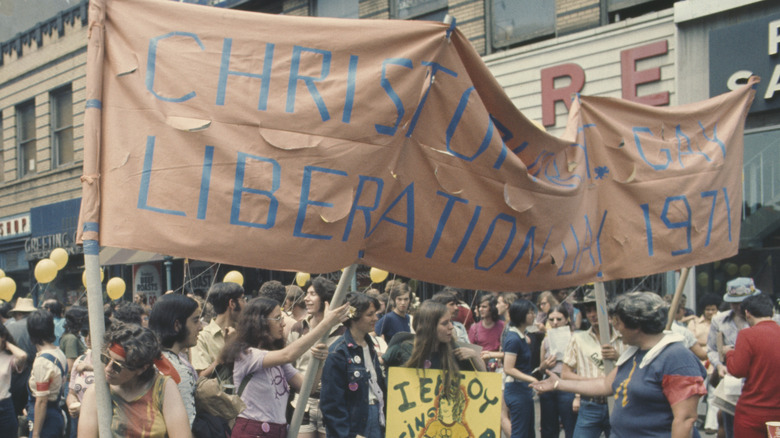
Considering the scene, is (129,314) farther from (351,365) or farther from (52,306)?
(52,306)

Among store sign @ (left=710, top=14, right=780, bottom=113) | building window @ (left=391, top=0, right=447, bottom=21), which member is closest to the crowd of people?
store sign @ (left=710, top=14, right=780, bottom=113)

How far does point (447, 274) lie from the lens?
385cm

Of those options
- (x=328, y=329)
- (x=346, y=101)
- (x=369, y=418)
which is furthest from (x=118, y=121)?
(x=369, y=418)

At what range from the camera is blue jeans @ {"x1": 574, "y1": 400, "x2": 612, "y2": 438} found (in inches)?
238

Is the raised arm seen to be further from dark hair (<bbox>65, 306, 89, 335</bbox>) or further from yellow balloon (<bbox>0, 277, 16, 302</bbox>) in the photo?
yellow balloon (<bbox>0, 277, 16, 302</bbox>)

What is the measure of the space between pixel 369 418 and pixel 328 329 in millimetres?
1768

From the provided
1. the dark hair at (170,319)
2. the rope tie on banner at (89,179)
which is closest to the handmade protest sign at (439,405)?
the dark hair at (170,319)

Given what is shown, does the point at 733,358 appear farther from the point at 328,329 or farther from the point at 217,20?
the point at 217,20

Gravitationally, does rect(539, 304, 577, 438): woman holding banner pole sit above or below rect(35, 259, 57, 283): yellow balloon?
below

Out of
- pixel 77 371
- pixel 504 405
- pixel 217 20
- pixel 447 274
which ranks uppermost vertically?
pixel 217 20

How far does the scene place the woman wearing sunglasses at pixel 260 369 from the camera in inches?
171

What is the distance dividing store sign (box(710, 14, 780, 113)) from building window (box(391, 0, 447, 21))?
5.52 meters

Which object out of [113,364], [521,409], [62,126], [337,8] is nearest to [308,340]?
[113,364]

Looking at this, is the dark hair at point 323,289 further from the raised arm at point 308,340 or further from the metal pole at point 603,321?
the metal pole at point 603,321
